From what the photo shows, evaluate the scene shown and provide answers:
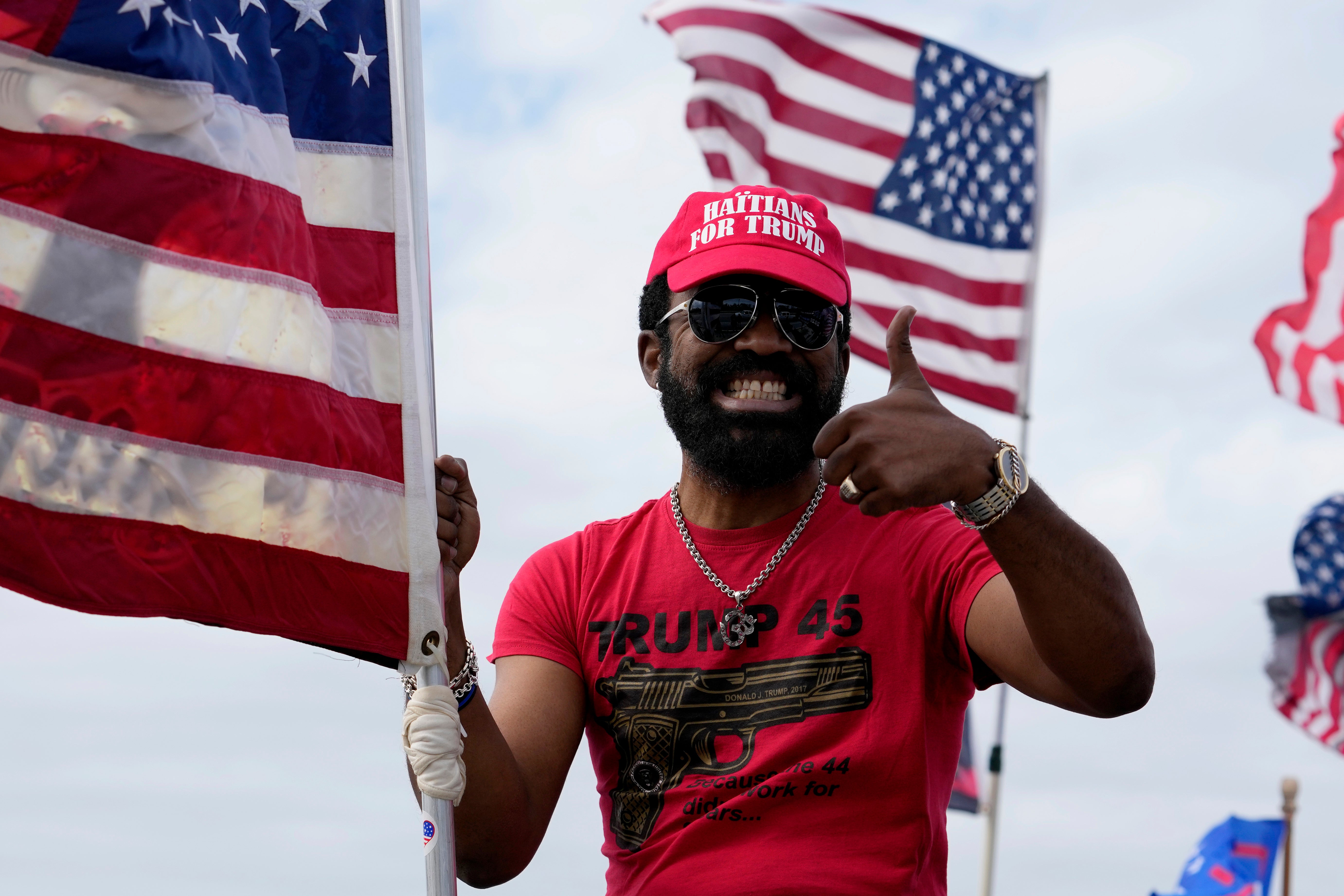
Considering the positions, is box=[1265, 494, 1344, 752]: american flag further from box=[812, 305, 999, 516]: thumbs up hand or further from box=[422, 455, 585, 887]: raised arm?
box=[812, 305, 999, 516]: thumbs up hand

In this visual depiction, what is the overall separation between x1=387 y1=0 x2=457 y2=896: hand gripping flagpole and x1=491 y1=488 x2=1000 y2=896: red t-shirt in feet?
1.68

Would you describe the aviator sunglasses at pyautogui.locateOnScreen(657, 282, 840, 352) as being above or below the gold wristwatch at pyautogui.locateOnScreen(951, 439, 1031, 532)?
above

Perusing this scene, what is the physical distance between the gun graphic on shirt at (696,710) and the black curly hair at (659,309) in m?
0.91

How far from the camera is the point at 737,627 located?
10.8 ft

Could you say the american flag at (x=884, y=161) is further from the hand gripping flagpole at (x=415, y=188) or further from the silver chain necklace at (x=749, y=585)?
the hand gripping flagpole at (x=415, y=188)

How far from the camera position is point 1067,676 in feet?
9.21

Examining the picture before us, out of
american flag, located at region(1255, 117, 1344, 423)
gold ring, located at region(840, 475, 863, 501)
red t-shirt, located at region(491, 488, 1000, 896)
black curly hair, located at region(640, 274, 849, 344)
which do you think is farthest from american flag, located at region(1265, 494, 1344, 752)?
gold ring, located at region(840, 475, 863, 501)

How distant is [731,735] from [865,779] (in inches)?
12.5

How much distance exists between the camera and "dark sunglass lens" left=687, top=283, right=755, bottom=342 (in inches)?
141

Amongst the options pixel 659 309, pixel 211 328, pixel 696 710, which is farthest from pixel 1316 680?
pixel 211 328

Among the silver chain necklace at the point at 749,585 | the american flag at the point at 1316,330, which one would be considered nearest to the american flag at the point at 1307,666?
the american flag at the point at 1316,330

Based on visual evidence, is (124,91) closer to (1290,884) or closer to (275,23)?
(275,23)

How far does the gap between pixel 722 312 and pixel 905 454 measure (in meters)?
1.17

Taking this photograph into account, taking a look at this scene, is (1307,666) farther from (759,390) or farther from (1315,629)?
(759,390)
